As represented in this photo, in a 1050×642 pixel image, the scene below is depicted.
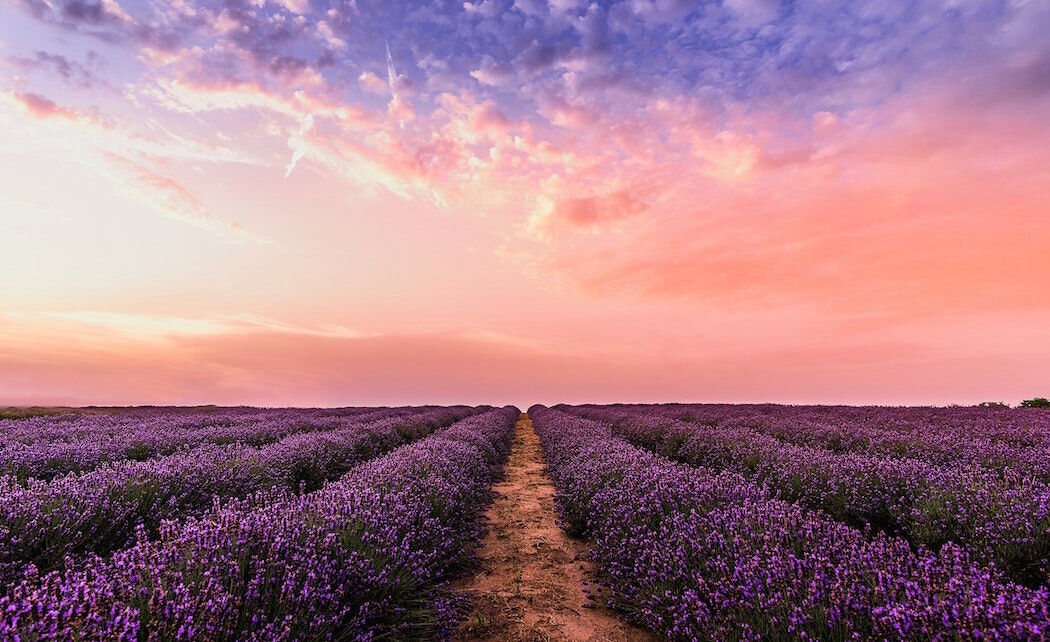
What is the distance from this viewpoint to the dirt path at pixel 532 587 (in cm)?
358

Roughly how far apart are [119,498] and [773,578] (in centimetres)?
533

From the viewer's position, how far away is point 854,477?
5508 mm

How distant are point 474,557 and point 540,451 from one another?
10.2 meters

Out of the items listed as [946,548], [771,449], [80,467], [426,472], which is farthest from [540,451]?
[946,548]

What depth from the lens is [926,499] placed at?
464cm

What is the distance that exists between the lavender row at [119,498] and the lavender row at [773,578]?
3245mm

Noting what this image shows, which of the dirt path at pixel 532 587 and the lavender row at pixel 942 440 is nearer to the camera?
the dirt path at pixel 532 587

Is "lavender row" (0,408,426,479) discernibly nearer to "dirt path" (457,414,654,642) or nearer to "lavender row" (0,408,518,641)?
"lavender row" (0,408,518,641)

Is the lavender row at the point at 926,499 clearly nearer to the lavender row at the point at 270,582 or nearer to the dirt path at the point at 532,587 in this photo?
the dirt path at the point at 532,587

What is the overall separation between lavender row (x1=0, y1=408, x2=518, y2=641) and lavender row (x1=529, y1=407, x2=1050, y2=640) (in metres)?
1.47

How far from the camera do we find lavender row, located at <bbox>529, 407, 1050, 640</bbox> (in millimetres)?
2020

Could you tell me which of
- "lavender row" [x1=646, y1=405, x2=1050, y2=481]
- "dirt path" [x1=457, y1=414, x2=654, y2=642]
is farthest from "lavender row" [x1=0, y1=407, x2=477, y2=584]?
"lavender row" [x1=646, y1=405, x2=1050, y2=481]

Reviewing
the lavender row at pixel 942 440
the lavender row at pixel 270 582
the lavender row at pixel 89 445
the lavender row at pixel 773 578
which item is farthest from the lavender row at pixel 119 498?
the lavender row at pixel 942 440

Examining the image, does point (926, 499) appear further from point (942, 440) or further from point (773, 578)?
point (942, 440)
